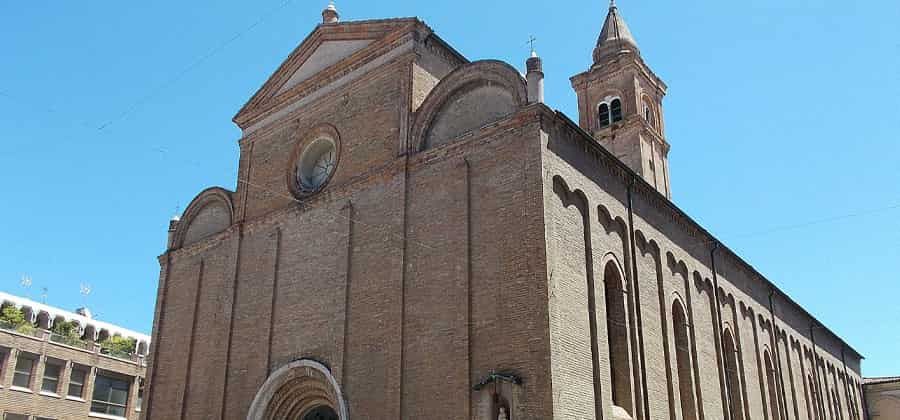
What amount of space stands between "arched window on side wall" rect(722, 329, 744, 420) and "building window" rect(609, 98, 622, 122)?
10.6 metres

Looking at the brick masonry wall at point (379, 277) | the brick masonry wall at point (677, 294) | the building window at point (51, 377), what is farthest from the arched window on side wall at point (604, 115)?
the building window at point (51, 377)

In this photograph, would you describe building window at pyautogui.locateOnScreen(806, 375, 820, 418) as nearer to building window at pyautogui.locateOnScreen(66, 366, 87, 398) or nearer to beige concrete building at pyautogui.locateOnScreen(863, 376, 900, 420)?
beige concrete building at pyautogui.locateOnScreen(863, 376, 900, 420)

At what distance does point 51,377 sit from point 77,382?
127cm

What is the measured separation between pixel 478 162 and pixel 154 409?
1287 cm

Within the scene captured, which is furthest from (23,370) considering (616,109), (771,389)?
(771,389)

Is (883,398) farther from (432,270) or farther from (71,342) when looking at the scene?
(71,342)

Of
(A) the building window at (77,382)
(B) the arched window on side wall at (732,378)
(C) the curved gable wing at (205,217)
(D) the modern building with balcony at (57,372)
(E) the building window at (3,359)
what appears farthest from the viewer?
(A) the building window at (77,382)

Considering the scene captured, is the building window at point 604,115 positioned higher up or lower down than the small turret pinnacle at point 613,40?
lower down

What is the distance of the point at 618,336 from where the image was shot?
17141 mm

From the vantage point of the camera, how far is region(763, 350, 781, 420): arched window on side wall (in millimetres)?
25841

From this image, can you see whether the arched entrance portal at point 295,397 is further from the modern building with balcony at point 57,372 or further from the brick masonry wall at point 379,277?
the modern building with balcony at point 57,372

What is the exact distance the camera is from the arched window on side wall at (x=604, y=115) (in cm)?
3150

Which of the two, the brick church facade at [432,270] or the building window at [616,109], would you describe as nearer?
the brick church facade at [432,270]

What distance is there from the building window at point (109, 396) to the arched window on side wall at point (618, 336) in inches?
1026
